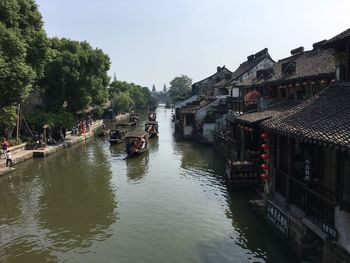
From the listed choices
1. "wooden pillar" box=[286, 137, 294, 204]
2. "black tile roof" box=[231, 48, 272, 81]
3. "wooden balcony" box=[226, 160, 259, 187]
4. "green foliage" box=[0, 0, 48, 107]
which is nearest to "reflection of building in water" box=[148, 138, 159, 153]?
"black tile roof" box=[231, 48, 272, 81]

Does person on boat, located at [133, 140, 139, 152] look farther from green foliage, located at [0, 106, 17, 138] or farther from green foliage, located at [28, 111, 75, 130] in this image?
green foliage, located at [0, 106, 17, 138]

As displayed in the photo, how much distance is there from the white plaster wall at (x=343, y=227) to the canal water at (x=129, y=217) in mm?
3446

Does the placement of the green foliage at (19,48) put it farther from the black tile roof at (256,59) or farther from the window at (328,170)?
the black tile roof at (256,59)

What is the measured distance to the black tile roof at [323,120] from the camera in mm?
10766

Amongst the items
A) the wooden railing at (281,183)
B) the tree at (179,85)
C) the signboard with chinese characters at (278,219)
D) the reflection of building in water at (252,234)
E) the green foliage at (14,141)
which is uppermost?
the tree at (179,85)

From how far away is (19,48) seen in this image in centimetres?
2648

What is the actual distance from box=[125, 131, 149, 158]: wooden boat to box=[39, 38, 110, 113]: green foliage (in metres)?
13.2

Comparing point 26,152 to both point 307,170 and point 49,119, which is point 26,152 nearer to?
point 49,119

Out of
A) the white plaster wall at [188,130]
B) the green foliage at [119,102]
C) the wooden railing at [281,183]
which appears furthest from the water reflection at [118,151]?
the green foliage at [119,102]

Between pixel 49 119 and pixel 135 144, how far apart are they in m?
13.0

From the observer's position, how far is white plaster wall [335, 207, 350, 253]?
11047 mm

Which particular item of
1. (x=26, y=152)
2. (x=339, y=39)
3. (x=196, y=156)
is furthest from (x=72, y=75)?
(x=339, y=39)

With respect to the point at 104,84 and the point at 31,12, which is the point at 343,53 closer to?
the point at 31,12

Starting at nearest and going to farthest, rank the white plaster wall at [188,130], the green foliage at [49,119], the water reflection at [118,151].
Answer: the water reflection at [118,151] → the green foliage at [49,119] → the white plaster wall at [188,130]
